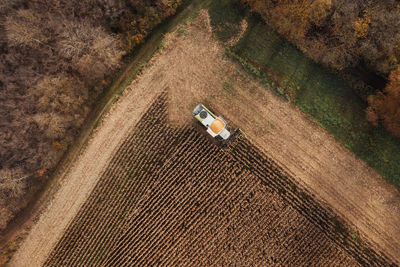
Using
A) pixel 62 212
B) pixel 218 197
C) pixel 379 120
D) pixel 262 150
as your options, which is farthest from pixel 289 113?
pixel 62 212

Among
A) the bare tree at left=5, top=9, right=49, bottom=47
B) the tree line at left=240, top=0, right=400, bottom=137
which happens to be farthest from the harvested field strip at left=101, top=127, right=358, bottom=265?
the bare tree at left=5, top=9, right=49, bottom=47

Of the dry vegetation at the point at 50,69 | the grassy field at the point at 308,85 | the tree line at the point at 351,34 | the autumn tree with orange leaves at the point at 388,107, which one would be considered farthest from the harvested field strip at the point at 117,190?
the autumn tree with orange leaves at the point at 388,107

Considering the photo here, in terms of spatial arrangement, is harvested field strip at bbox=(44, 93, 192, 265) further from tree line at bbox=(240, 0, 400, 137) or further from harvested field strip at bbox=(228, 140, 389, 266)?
tree line at bbox=(240, 0, 400, 137)

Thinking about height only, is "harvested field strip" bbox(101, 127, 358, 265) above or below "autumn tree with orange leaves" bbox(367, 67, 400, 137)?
below

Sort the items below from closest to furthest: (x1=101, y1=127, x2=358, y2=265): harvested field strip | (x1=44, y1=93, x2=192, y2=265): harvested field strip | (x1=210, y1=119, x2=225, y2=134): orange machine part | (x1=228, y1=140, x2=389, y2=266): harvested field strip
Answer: (x1=210, y1=119, x2=225, y2=134): orange machine part < (x1=228, y1=140, x2=389, y2=266): harvested field strip < (x1=101, y1=127, x2=358, y2=265): harvested field strip < (x1=44, y1=93, x2=192, y2=265): harvested field strip

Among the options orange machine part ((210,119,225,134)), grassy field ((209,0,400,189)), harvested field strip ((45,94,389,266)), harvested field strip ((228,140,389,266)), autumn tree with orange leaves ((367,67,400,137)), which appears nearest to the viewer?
autumn tree with orange leaves ((367,67,400,137))

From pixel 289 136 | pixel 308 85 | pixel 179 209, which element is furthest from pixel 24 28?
pixel 308 85

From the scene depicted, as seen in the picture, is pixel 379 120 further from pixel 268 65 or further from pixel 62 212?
pixel 62 212

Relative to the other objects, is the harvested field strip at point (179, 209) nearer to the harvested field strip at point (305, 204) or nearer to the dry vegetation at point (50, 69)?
the harvested field strip at point (305, 204)

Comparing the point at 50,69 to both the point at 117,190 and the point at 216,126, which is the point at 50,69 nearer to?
the point at 117,190
